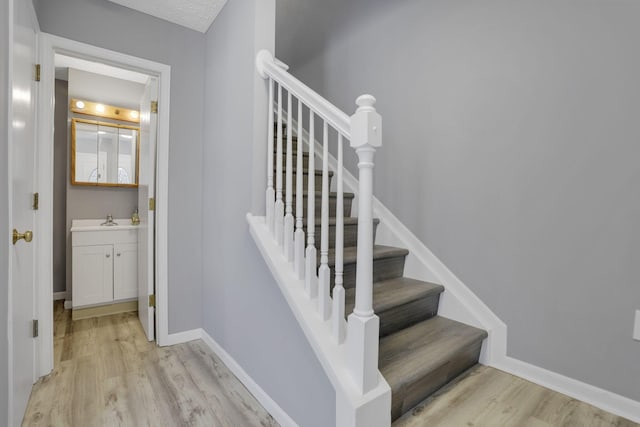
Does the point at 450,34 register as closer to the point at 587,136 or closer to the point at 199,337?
the point at 587,136

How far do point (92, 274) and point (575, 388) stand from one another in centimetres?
359

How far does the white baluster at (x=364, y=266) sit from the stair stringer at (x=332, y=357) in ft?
0.12

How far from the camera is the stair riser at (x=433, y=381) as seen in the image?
47.6 inches

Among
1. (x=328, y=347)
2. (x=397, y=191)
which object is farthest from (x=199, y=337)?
(x=397, y=191)

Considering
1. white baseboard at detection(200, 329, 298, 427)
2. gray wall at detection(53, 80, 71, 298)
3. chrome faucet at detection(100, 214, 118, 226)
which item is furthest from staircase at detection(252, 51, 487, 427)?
gray wall at detection(53, 80, 71, 298)

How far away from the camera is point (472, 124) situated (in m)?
1.77

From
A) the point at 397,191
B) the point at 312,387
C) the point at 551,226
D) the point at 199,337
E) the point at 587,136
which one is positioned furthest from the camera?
the point at 199,337

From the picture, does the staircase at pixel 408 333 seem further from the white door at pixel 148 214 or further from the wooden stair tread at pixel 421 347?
the white door at pixel 148 214

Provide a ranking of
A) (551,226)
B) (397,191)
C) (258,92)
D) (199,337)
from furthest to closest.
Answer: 1. (199,337)
2. (397,191)
3. (258,92)
4. (551,226)

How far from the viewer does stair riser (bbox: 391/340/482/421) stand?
1.21 meters

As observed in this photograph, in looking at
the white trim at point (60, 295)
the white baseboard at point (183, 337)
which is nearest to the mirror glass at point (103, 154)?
the white trim at point (60, 295)

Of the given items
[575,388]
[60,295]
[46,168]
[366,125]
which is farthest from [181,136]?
[575,388]

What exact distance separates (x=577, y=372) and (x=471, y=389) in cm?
49

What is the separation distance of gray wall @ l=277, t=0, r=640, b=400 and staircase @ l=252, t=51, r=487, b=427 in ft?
1.12
